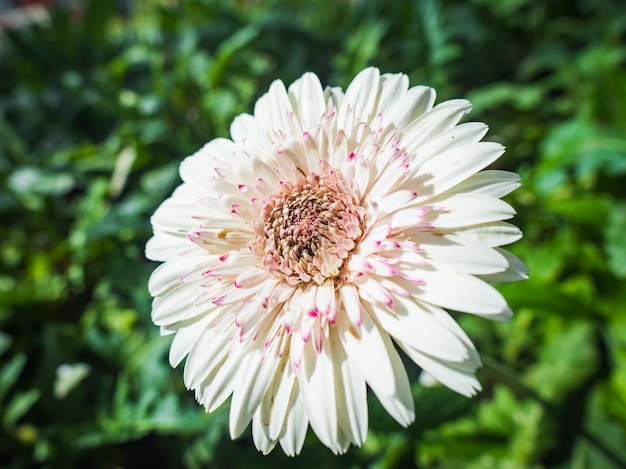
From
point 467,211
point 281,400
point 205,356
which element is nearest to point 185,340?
point 205,356

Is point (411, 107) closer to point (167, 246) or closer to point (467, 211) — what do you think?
point (467, 211)

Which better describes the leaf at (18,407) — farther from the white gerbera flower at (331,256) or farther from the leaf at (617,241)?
the leaf at (617,241)

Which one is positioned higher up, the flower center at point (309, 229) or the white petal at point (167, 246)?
the white petal at point (167, 246)

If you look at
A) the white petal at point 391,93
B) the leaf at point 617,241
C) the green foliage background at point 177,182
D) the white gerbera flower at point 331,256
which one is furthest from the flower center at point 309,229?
the leaf at point 617,241

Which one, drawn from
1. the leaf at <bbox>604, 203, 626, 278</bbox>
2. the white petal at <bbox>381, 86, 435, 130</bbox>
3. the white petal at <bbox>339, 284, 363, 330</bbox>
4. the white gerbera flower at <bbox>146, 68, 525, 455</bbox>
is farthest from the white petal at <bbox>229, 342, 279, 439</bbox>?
the leaf at <bbox>604, 203, 626, 278</bbox>

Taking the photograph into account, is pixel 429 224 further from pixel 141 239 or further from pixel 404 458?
pixel 141 239
